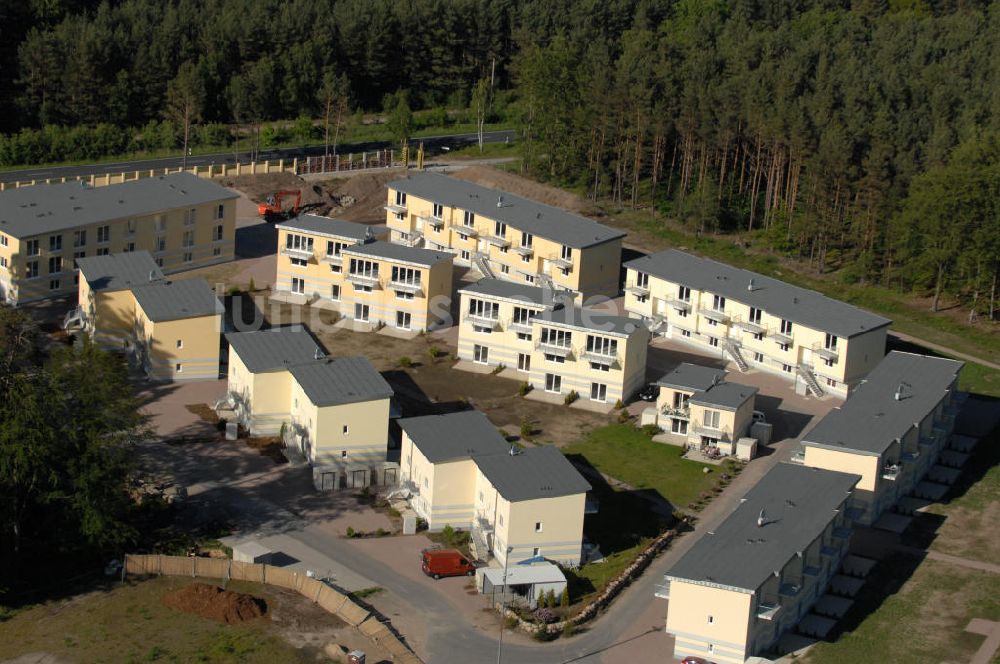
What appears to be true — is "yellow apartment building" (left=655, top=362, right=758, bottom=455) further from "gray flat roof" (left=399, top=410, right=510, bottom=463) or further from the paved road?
the paved road

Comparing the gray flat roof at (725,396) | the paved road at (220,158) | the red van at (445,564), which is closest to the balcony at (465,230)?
the gray flat roof at (725,396)

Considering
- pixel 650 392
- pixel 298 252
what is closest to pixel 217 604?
pixel 650 392

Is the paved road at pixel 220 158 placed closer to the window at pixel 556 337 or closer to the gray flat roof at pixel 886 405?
the window at pixel 556 337

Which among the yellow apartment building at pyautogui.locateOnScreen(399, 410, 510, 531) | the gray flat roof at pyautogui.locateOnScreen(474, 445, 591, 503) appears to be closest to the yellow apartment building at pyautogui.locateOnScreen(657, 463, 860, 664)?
the gray flat roof at pyautogui.locateOnScreen(474, 445, 591, 503)

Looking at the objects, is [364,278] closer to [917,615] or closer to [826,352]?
[826,352]

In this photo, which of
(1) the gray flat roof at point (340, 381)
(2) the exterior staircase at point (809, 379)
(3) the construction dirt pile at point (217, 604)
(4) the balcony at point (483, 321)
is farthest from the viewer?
(4) the balcony at point (483, 321)

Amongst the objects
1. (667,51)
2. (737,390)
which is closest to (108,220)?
(737,390)
